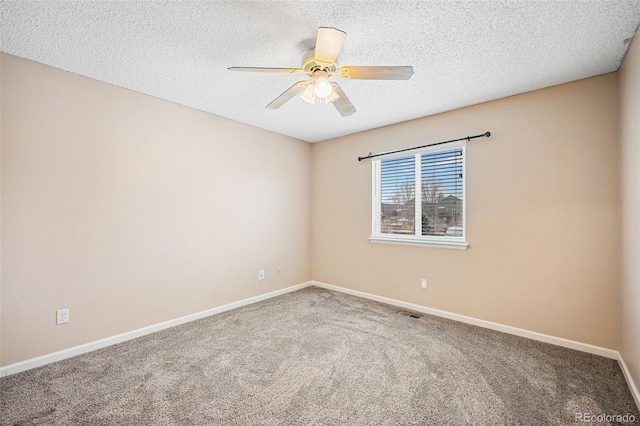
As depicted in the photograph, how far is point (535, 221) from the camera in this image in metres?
2.70

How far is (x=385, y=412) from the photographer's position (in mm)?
1715

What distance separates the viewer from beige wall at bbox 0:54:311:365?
2.17 m

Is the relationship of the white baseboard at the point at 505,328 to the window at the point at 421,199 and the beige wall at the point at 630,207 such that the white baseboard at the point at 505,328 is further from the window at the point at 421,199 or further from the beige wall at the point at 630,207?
the window at the point at 421,199

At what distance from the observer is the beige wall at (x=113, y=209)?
7.11ft

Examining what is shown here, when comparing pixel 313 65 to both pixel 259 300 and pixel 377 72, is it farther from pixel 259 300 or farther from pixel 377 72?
pixel 259 300

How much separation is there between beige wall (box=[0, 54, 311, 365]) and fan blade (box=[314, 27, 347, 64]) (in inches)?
81.9

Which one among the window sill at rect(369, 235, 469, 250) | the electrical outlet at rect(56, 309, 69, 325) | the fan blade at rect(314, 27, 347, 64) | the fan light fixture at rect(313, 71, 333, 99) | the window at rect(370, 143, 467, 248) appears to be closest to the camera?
the fan blade at rect(314, 27, 347, 64)

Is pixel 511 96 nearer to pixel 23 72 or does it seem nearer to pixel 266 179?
pixel 266 179

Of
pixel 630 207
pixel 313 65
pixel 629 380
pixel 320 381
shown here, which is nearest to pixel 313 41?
pixel 313 65

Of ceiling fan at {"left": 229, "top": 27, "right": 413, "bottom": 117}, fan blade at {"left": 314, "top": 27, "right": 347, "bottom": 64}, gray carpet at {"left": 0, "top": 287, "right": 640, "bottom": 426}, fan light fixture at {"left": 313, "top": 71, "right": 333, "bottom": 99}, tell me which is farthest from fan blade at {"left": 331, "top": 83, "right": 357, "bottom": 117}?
gray carpet at {"left": 0, "top": 287, "right": 640, "bottom": 426}

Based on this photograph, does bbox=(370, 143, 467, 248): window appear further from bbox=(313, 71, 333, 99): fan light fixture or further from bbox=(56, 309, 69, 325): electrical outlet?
bbox=(56, 309, 69, 325): electrical outlet

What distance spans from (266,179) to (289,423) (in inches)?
118

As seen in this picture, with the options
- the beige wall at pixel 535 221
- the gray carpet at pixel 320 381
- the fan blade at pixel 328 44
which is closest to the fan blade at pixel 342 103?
the fan blade at pixel 328 44

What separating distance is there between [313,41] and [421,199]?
232 centimetres
